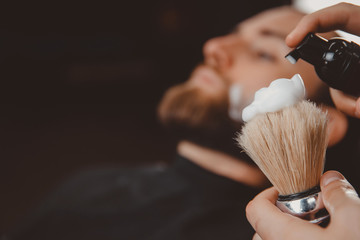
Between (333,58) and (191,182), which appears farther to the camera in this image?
(191,182)

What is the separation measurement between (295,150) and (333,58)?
0.27ft

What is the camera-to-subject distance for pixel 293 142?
0.92 feet

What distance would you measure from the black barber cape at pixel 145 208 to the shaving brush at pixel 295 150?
0.30 metres

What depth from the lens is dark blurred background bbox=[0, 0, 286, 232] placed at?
1947mm

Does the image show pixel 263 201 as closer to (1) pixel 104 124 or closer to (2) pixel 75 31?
(1) pixel 104 124

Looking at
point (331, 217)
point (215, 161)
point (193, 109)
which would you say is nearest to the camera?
point (331, 217)

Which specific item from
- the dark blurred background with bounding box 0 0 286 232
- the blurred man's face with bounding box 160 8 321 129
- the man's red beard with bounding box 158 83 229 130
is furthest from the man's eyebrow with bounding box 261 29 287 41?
the dark blurred background with bounding box 0 0 286 232

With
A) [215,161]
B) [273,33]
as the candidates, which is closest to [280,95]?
[273,33]

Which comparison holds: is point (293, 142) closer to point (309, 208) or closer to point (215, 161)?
point (309, 208)

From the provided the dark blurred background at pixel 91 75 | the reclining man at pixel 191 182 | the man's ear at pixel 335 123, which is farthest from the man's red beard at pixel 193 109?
the dark blurred background at pixel 91 75

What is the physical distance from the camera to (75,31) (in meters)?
2.29

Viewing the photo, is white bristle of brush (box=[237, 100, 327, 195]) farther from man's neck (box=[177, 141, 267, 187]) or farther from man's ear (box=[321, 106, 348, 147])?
man's neck (box=[177, 141, 267, 187])

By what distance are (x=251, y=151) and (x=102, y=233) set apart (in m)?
0.52

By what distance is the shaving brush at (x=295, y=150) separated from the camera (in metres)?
0.26
